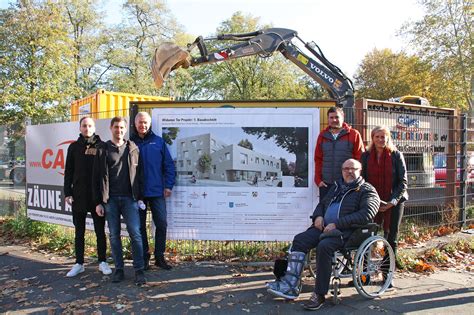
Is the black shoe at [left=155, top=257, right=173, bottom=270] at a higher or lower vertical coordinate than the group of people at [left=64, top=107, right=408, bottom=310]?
lower

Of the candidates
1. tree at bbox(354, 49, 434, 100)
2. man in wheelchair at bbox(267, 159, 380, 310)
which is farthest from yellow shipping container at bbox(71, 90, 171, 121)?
tree at bbox(354, 49, 434, 100)

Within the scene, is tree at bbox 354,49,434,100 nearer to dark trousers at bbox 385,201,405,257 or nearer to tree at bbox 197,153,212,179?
dark trousers at bbox 385,201,405,257

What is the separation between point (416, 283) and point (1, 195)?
8826mm

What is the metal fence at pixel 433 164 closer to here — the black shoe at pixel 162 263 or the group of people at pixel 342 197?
the black shoe at pixel 162 263

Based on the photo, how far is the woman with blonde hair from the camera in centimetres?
463

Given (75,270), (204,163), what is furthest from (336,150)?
(75,270)

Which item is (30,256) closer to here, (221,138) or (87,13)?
(221,138)

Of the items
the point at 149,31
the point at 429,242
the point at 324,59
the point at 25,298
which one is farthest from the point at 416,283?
the point at 149,31

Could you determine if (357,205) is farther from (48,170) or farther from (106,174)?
(48,170)

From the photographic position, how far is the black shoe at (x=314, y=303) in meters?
3.96

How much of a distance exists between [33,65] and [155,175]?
787 cm

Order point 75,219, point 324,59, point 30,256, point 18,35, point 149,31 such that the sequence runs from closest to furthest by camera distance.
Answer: point 75,219 → point 30,256 → point 324,59 → point 18,35 → point 149,31

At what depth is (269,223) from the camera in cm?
546

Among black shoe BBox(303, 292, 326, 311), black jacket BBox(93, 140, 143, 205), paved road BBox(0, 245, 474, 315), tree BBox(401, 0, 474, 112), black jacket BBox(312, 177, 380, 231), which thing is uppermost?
tree BBox(401, 0, 474, 112)
